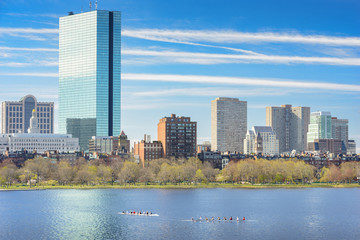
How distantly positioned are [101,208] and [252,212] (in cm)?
4806

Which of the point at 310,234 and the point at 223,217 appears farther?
the point at 223,217

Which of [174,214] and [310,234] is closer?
[310,234]

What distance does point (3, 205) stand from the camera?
194 metres

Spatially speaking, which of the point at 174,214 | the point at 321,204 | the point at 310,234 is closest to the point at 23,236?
the point at 174,214

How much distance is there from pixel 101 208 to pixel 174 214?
91.6 feet

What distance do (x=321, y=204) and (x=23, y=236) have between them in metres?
105

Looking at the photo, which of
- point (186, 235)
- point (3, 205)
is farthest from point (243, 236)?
point (3, 205)

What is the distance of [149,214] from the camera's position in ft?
560

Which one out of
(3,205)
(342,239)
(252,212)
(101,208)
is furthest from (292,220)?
(3,205)

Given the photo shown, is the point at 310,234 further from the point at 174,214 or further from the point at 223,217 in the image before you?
the point at 174,214

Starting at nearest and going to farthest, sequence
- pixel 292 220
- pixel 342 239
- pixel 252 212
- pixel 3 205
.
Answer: pixel 342 239 < pixel 292 220 < pixel 252 212 < pixel 3 205

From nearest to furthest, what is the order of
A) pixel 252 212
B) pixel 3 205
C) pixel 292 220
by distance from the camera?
1. pixel 292 220
2. pixel 252 212
3. pixel 3 205

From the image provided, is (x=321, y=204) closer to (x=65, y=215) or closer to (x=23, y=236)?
(x=65, y=215)

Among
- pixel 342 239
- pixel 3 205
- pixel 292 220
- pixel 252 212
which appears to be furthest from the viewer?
pixel 3 205
